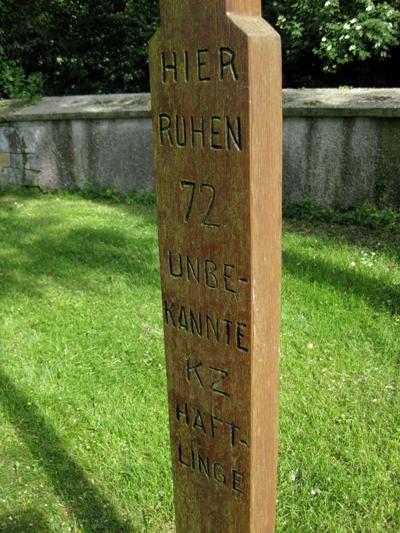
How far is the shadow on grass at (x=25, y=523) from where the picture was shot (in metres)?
2.57

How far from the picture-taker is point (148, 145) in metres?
7.71

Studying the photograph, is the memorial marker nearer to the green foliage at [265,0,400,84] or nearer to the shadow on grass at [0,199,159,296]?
the shadow on grass at [0,199,159,296]

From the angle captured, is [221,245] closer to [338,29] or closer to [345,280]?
[345,280]

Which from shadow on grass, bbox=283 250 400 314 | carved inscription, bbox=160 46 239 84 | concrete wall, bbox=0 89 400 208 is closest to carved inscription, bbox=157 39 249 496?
carved inscription, bbox=160 46 239 84

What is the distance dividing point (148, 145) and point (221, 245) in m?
6.35

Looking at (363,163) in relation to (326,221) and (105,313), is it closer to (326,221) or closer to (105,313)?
(326,221)

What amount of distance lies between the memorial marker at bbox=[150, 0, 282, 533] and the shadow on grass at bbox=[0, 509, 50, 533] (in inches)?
37.9

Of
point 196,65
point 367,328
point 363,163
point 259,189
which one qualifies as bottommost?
point 367,328

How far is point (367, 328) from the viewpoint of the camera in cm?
389

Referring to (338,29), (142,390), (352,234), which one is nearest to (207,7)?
(142,390)

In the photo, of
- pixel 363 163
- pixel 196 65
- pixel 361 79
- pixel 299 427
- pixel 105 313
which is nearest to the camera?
pixel 196 65

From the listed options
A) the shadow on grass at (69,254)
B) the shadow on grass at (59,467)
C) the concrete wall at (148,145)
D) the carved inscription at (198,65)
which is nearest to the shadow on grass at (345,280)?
the shadow on grass at (69,254)

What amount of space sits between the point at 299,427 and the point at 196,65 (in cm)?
208

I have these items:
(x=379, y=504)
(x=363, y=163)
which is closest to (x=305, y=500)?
(x=379, y=504)
